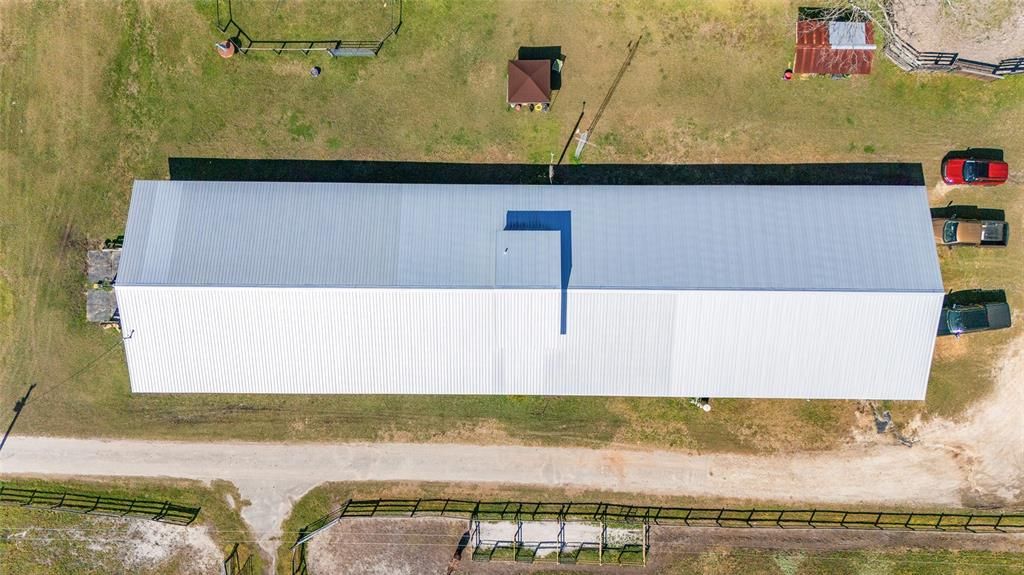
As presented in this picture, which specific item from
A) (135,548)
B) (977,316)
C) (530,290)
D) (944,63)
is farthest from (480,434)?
(944,63)

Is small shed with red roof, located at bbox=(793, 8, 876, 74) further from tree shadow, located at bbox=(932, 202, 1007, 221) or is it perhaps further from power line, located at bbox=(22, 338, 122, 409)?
power line, located at bbox=(22, 338, 122, 409)

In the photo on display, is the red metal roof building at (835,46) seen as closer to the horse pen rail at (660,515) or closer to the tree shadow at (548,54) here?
the tree shadow at (548,54)

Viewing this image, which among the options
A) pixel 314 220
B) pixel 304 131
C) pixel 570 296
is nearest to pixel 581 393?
pixel 570 296

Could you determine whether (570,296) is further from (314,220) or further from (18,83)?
(18,83)

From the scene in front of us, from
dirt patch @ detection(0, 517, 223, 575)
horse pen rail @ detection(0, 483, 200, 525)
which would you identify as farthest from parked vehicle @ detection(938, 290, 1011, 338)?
horse pen rail @ detection(0, 483, 200, 525)

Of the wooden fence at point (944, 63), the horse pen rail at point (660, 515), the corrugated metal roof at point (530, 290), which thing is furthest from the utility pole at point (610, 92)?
the horse pen rail at point (660, 515)

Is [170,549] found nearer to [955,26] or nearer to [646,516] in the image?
[646,516]

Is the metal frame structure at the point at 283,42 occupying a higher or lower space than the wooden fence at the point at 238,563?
higher
